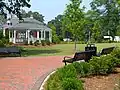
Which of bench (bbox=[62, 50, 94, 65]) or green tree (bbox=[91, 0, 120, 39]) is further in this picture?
green tree (bbox=[91, 0, 120, 39])

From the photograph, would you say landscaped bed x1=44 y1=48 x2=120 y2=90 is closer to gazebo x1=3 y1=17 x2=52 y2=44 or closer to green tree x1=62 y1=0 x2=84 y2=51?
green tree x1=62 y1=0 x2=84 y2=51

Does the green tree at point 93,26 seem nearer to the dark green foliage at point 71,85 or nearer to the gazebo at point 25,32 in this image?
the gazebo at point 25,32

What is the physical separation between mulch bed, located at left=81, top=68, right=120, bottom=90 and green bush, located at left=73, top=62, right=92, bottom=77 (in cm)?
37

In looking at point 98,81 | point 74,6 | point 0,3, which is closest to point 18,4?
point 0,3

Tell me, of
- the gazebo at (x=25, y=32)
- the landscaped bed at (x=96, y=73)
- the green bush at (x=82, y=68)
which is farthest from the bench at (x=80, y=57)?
the gazebo at (x=25, y=32)

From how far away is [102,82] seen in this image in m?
10.5

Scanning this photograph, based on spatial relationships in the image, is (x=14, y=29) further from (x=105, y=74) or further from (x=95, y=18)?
(x=105, y=74)

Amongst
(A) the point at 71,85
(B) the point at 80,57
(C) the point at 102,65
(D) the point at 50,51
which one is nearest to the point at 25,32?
(D) the point at 50,51

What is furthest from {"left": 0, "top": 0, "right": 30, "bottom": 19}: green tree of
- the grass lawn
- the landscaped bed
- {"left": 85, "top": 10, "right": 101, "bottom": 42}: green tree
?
{"left": 85, "top": 10, "right": 101, "bottom": 42}: green tree

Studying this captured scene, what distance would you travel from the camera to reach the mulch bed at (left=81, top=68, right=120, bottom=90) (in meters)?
9.55

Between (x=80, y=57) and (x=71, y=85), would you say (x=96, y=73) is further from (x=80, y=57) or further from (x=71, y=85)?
(x=71, y=85)

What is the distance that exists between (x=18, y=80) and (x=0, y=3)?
22.8 m

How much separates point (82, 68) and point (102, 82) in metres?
1.29

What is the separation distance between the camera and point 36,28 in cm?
5734
